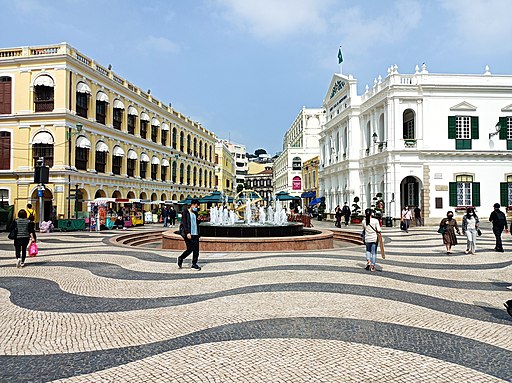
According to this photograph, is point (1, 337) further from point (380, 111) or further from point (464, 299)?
point (380, 111)

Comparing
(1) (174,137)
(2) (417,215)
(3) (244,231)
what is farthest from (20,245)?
(1) (174,137)

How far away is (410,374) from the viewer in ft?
13.4

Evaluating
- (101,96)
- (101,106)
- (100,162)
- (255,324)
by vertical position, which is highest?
(101,96)

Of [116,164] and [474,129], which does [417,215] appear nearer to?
[474,129]

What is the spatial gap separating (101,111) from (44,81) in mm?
6633

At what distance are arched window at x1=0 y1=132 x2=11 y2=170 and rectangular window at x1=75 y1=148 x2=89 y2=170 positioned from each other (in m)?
4.80

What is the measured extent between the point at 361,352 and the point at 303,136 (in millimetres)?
68217

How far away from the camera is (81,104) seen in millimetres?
31609

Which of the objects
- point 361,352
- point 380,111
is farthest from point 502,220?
point 380,111

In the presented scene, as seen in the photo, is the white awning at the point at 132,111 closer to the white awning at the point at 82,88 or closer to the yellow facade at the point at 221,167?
the white awning at the point at 82,88

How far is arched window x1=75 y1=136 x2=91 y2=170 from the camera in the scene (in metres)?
30.7

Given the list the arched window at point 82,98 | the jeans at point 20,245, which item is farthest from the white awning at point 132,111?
the jeans at point 20,245

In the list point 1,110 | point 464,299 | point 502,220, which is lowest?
point 464,299

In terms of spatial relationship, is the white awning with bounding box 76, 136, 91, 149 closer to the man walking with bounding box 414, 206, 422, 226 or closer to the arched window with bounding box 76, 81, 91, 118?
the arched window with bounding box 76, 81, 91, 118
